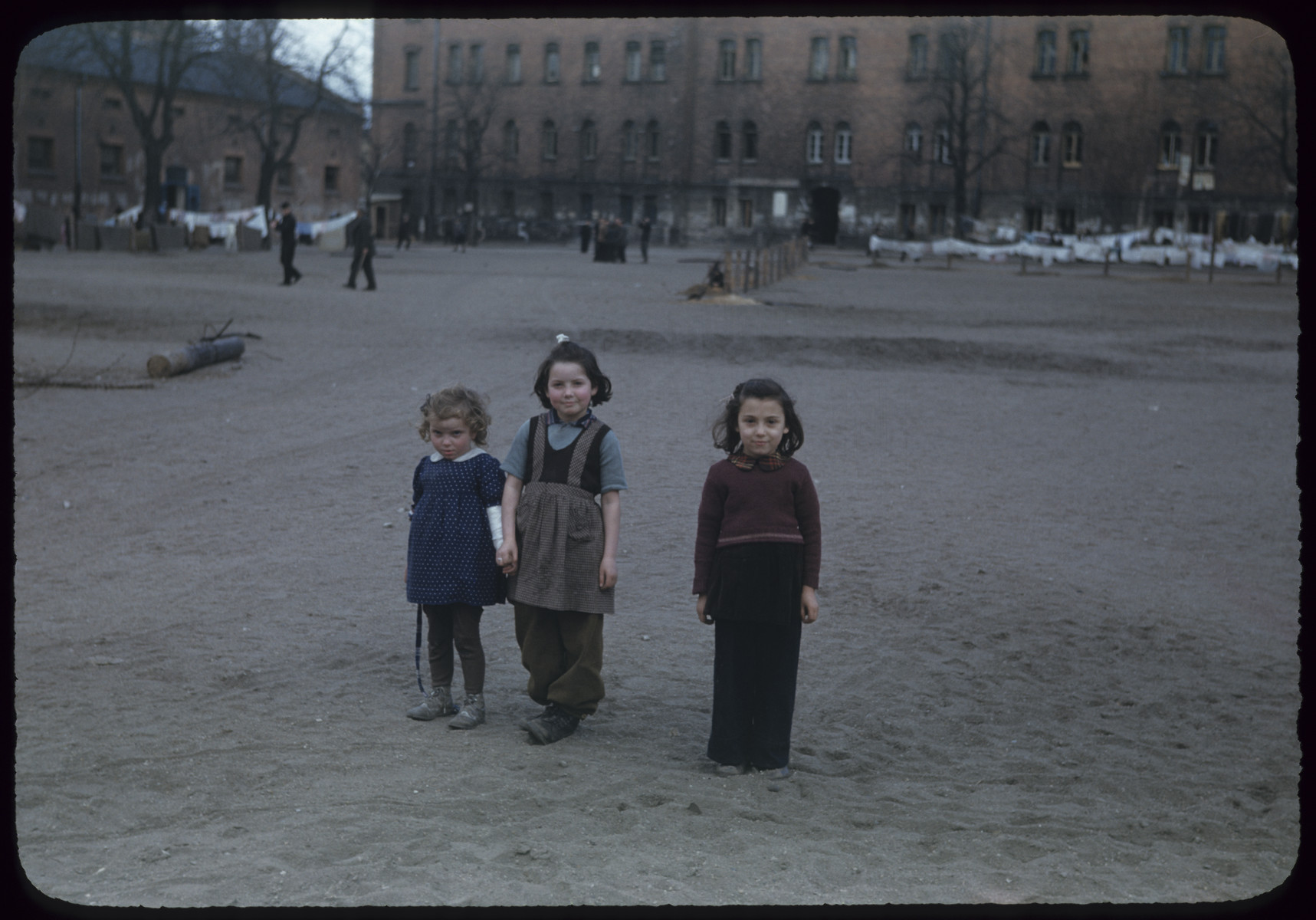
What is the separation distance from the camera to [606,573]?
16.5 ft

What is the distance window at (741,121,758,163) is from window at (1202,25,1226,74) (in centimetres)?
2106

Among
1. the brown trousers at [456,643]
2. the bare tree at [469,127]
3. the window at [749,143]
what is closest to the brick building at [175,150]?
the bare tree at [469,127]

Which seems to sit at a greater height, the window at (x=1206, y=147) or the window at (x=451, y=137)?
the window at (x=451, y=137)

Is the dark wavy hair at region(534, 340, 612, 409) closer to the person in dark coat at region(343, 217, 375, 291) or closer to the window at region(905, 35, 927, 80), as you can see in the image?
the person in dark coat at region(343, 217, 375, 291)

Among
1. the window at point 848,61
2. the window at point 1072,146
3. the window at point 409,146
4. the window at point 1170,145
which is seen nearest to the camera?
the window at point 1170,145

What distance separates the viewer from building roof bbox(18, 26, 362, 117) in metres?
51.9

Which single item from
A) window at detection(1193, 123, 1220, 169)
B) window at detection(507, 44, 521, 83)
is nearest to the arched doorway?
window at detection(507, 44, 521, 83)

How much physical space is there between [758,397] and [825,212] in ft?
210

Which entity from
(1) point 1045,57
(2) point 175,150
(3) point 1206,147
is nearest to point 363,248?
(2) point 175,150

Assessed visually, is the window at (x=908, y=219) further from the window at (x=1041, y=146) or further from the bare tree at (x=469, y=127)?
the bare tree at (x=469, y=127)

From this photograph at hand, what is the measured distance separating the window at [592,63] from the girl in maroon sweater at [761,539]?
2548 inches

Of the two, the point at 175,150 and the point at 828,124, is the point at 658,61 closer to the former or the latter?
the point at 828,124

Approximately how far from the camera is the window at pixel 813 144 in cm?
6425

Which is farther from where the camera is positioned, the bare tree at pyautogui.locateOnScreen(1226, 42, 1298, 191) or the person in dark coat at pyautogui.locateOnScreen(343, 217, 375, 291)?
the bare tree at pyautogui.locateOnScreen(1226, 42, 1298, 191)
